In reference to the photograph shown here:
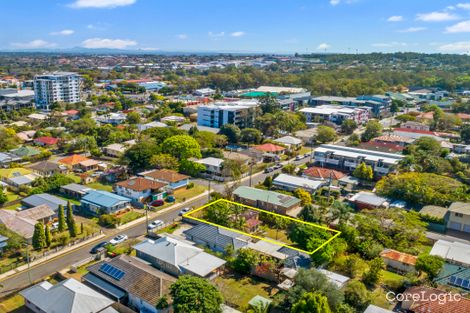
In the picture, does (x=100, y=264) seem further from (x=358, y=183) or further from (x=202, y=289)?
(x=358, y=183)

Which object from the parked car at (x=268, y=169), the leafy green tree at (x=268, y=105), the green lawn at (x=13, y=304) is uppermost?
the leafy green tree at (x=268, y=105)

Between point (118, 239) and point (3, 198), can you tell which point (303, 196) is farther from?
point (3, 198)

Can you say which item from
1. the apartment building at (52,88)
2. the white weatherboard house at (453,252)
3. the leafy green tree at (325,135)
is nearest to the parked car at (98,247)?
the white weatherboard house at (453,252)

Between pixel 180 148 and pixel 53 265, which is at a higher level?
pixel 180 148

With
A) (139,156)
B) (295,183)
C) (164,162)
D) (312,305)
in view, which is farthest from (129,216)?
(312,305)

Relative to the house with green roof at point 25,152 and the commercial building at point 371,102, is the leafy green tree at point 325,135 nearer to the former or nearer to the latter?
the commercial building at point 371,102
